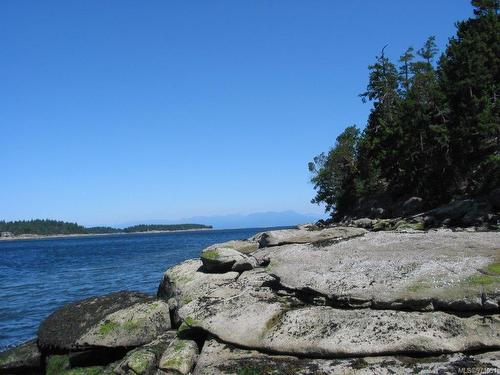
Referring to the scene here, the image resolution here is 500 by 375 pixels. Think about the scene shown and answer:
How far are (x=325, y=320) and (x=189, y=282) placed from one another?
7.38 m

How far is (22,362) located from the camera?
54.7 feet

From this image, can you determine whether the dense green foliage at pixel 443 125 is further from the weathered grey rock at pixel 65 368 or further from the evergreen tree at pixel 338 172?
the weathered grey rock at pixel 65 368

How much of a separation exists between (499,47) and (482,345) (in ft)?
182

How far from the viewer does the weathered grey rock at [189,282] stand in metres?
16.0

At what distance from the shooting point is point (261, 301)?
12008 mm

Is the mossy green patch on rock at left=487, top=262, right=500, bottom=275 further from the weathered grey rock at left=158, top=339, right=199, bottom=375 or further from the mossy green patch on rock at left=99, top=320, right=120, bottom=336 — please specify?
the mossy green patch on rock at left=99, top=320, right=120, bottom=336

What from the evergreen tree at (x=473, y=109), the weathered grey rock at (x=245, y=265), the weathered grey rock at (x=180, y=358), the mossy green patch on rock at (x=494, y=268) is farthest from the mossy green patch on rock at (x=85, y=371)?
the evergreen tree at (x=473, y=109)

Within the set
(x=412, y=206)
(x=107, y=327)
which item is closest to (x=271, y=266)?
(x=107, y=327)

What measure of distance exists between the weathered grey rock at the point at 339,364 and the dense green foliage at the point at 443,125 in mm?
36157

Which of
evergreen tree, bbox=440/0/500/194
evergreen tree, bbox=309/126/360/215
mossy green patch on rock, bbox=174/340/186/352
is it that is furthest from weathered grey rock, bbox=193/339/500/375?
evergreen tree, bbox=309/126/360/215

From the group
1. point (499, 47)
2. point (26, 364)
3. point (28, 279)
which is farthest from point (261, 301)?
point (499, 47)

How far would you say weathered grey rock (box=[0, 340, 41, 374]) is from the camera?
16.5 meters

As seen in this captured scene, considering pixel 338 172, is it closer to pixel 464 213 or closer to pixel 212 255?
pixel 464 213

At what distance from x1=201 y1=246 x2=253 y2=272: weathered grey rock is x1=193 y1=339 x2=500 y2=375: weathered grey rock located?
6.35 metres
